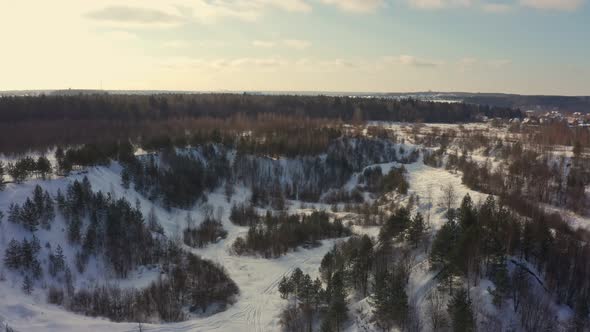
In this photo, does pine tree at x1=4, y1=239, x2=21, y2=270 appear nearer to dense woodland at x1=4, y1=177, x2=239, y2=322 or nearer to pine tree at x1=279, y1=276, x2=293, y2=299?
dense woodland at x1=4, y1=177, x2=239, y2=322

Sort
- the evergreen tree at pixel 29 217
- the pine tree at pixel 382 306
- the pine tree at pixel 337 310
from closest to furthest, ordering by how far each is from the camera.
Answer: the pine tree at pixel 382 306 < the pine tree at pixel 337 310 < the evergreen tree at pixel 29 217

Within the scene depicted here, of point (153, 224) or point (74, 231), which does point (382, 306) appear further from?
point (153, 224)

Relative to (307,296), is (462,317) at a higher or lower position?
higher

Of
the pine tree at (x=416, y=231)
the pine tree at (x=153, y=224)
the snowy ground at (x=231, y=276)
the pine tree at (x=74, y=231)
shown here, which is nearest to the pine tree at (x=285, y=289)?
the snowy ground at (x=231, y=276)

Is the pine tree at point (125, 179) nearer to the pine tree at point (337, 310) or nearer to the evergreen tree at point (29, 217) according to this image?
the evergreen tree at point (29, 217)

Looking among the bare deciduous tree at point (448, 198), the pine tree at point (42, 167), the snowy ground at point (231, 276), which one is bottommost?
Answer: the snowy ground at point (231, 276)

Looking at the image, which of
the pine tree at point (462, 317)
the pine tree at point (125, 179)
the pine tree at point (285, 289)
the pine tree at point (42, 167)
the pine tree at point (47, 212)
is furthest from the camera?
the pine tree at point (125, 179)

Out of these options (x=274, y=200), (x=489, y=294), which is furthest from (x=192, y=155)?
(x=489, y=294)

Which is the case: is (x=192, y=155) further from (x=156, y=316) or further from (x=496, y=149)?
(x=496, y=149)

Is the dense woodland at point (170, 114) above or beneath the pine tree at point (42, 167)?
above

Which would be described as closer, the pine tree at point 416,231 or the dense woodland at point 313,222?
the dense woodland at point 313,222

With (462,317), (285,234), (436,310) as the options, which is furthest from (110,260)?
(462,317)
